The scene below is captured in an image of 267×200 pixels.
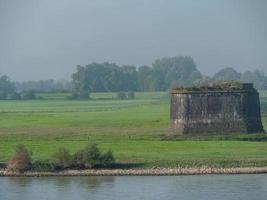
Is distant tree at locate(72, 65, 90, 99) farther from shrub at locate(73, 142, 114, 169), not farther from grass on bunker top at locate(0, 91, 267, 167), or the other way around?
shrub at locate(73, 142, 114, 169)

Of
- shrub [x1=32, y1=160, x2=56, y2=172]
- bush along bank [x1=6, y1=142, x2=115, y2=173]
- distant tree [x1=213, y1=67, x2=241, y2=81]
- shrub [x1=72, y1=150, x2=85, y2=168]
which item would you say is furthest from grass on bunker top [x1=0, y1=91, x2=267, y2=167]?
distant tree [x1=213, y1=67, x2=241, y2=81]

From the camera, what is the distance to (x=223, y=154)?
44188mm

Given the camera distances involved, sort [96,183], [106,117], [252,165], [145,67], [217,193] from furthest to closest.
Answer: [145,67] < [106,117] < [252,165] < [96,183] < [217,193]

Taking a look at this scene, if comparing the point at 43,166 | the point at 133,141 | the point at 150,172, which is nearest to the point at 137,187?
the point at 150,172

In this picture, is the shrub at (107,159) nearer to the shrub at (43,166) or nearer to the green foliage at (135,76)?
the shrub at (43,166)

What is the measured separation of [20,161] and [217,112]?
50.7ft

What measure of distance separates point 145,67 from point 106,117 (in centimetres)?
10460

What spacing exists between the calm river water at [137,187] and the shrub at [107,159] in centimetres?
165

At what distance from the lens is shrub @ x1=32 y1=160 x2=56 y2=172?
41844 millimetres

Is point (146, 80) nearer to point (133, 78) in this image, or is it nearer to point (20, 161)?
point (133, 78)

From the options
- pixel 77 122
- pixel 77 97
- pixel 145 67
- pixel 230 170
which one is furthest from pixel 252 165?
pixel 145 67

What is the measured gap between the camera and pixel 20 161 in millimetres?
41531

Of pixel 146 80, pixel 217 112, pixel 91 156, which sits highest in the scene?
pixel 146 80

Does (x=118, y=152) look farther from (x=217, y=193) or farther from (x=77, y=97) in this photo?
(x=77, y=97)
